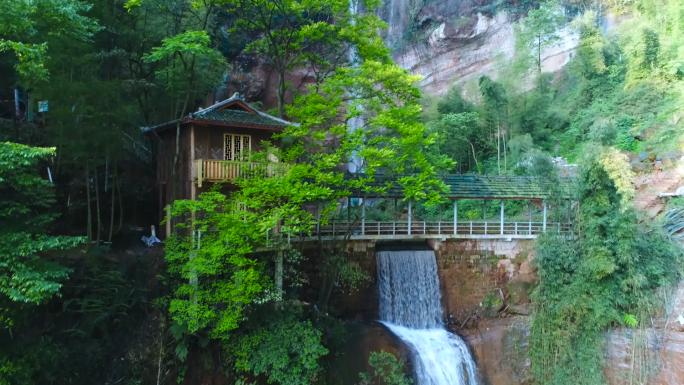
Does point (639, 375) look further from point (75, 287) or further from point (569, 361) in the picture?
point (75, 287)

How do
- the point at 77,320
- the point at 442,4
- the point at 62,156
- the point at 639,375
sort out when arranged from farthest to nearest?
the point at 442,4, the point at 62,156, the point at 639,375, the point at 77,320

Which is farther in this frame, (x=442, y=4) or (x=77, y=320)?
(x=442, y=4)

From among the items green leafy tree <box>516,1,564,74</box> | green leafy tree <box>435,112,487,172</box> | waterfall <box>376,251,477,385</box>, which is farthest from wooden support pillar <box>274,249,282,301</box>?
green leafy tree <box>516,1,564,74</box>

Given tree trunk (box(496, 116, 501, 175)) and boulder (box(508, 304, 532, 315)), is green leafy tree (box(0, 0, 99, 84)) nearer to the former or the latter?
boulder (box(508, 304, 532, 315))

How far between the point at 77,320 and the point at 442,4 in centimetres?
3979

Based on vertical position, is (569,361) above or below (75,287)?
below

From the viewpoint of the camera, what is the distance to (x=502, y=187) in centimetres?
2014

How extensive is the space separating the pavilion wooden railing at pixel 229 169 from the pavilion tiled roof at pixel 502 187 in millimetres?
6599

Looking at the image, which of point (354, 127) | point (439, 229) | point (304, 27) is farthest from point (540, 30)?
point (304, 27)

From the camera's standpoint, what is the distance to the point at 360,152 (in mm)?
13672

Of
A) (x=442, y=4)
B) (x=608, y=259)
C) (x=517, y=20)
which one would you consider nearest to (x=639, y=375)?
(x=608, y=259)

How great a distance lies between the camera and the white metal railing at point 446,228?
17.8m

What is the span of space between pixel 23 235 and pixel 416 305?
1439cm

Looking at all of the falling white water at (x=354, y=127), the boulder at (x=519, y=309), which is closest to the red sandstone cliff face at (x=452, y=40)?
the falling white water at (x=354, y=127)
